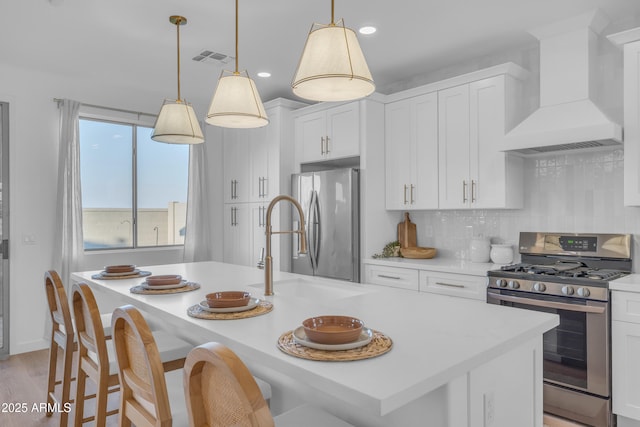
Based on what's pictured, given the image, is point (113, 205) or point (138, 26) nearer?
point (138, 26)

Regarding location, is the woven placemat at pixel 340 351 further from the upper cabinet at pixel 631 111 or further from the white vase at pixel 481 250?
the white vase at pixel 481 250

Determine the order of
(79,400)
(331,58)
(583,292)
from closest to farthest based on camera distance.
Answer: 1. (331,58)
2. (79,400)
3. (583,292)

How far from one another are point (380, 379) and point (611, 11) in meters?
3.16

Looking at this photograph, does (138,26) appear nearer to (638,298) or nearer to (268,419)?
(268,419)

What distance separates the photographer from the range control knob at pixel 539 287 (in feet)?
9.32

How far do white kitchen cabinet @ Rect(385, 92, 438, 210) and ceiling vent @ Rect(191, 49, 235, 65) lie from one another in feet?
4.97

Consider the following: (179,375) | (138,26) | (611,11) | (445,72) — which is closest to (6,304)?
(138,26)

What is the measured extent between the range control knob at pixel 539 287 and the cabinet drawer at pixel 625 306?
0.37 m

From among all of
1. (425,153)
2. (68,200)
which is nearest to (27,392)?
(68,200)

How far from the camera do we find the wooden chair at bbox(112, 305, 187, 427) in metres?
1.33

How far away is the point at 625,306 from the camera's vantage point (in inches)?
101

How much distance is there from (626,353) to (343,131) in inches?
108

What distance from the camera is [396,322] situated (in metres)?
1.55

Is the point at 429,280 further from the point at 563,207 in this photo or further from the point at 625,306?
the point at 625,306
